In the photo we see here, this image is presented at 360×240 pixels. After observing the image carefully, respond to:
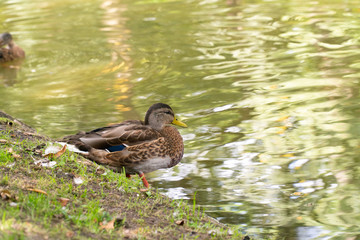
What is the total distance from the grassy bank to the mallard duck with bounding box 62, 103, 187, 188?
1.01ft

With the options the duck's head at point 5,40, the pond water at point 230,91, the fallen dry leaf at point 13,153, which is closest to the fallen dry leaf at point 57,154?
the fallen dry leaf at point 13,153

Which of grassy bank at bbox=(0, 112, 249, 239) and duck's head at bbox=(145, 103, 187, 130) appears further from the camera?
duck's head at bbox=(145, 103, 187, 130)

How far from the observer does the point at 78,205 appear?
5629 mm

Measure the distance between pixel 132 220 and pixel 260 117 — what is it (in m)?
4.89

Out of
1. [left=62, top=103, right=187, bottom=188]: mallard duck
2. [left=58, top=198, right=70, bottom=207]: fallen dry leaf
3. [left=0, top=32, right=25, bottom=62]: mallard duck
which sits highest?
[left=58, top=198, right=70, bottom=207]: fallen dry leaf

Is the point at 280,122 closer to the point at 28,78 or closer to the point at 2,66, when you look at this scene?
the point at 28,78

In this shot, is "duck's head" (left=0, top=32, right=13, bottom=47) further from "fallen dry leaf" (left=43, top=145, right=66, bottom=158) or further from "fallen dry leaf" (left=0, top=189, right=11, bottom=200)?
"fallen dry leaf" (left=0, top=189, right=11, bottom=200)

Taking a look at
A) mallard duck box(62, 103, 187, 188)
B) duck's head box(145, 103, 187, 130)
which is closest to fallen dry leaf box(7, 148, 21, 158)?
mallard duck box(62, 103, 187, 188)

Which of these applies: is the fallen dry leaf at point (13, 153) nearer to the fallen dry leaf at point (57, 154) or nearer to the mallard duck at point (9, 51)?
the fallen dry leaf at point (57, 154)

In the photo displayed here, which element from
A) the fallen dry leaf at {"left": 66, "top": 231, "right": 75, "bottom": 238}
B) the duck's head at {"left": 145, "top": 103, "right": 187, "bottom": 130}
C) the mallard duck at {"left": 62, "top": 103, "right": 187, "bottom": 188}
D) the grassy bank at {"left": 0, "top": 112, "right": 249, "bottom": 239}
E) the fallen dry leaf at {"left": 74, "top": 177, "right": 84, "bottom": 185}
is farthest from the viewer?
the duck's head at {"left": 145, "top": 103, "right": 187, "bottom": 130}

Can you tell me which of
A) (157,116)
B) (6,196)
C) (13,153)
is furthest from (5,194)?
(157,116)

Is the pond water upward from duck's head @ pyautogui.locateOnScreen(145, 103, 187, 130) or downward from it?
downward

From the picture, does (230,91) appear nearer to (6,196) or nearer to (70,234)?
(6,196)

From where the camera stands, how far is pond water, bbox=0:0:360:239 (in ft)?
23.7
